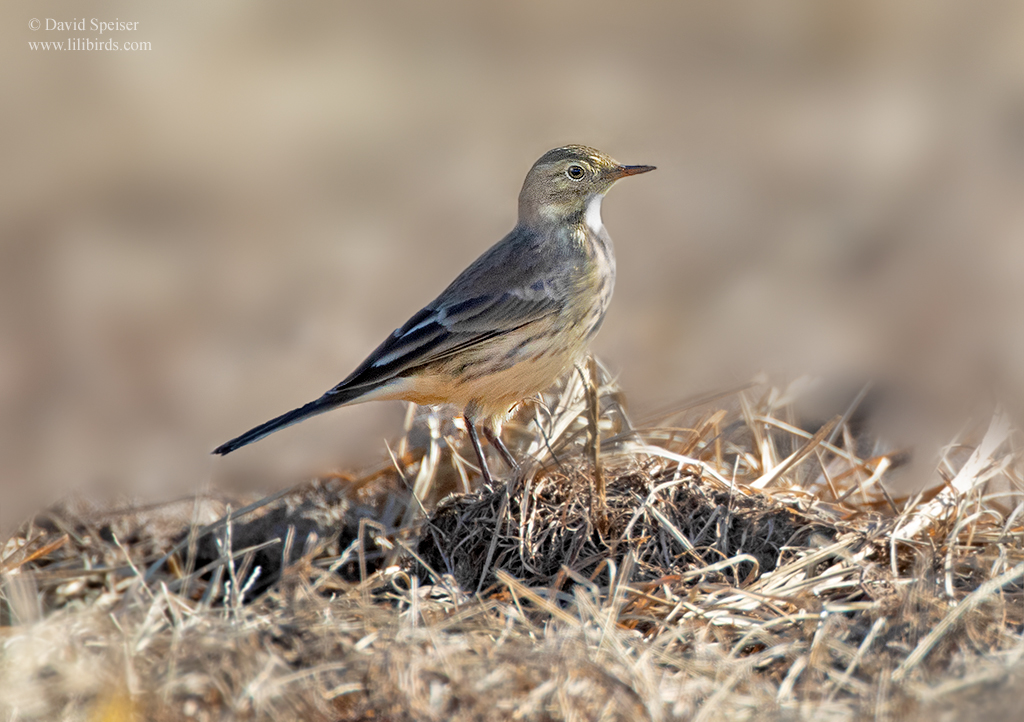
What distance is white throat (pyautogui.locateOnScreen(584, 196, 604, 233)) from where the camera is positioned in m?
5.58

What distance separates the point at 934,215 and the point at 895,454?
16.9 ft

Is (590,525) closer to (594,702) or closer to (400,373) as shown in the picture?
(594,702)

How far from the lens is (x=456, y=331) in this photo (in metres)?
5.07

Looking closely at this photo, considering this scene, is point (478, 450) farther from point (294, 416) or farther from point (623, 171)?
point (623, 171)

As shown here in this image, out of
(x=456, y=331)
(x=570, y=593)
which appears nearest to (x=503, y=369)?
(x=456, y=331)

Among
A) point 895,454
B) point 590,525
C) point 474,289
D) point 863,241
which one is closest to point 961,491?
point 895,454

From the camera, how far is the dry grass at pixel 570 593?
2734 mm

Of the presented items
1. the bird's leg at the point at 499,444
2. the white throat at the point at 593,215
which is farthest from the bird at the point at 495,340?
the white throat at the point at 593,215

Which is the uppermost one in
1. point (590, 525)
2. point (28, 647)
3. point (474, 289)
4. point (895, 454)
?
point (474, 289)

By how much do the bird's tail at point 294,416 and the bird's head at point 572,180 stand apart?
4.94ft

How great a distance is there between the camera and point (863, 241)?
9.30 metres

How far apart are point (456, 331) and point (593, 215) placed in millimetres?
1115

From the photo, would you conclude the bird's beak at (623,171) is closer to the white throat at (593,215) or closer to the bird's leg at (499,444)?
the white throat at (593,215)

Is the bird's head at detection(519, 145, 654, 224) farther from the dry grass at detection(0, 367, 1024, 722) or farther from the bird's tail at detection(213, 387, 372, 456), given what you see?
the bird's tail at detection(213, 387, 372, 456)
